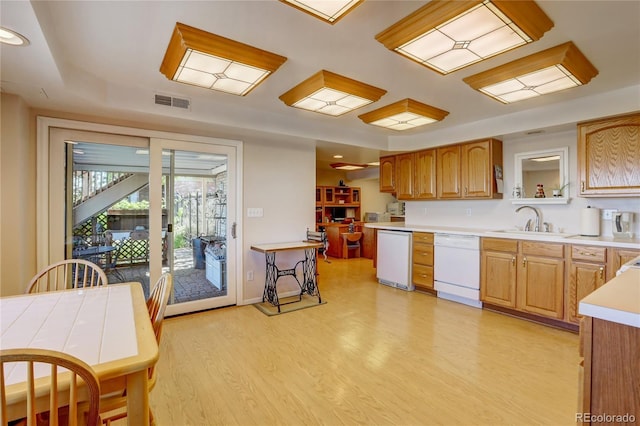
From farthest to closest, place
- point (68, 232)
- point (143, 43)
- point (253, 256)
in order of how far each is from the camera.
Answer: point (253, 256)
point (68, 232)
point (143, 43)

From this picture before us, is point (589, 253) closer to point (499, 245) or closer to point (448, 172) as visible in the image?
point (499, 245)

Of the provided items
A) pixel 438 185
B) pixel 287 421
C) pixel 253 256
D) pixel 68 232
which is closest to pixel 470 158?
pixel 438 185

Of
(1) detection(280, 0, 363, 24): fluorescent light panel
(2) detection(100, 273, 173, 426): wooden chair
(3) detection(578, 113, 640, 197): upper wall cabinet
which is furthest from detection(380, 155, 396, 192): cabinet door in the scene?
(2) detection(100, 273, 173, 426): wooden chair

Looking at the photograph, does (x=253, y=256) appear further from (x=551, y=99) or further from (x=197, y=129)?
(x=551, y=99)

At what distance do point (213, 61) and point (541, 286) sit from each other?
375 cm

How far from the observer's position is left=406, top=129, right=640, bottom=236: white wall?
11.0ft

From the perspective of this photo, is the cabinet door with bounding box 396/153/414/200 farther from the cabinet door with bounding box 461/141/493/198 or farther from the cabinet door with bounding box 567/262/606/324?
the cabinet door with bounding box 567/262/606/324

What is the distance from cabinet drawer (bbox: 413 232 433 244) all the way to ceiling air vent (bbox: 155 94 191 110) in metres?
3.38

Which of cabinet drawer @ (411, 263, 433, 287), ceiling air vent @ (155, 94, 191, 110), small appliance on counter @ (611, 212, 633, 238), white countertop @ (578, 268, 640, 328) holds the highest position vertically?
ceiling air vent @ (155, 94, 191, 110)

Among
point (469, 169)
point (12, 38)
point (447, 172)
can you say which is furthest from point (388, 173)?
point (12, 38)

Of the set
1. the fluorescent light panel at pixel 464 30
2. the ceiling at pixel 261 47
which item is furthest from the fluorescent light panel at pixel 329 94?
the fluorescent light panel at pixel 464 30

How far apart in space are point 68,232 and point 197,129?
1621 millimetres

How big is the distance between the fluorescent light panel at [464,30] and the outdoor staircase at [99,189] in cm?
288

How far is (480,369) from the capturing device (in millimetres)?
2387
